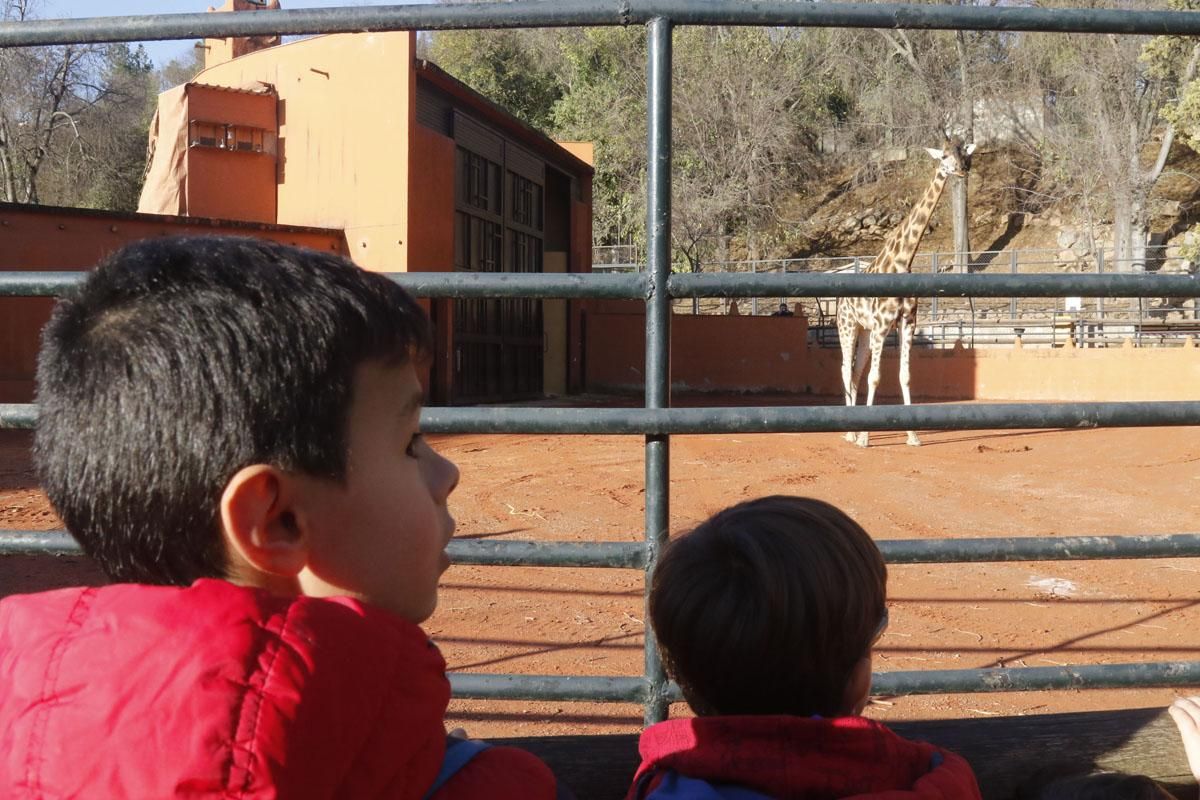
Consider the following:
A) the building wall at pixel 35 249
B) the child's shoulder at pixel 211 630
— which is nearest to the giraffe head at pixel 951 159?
the building wall at pixel 35 249

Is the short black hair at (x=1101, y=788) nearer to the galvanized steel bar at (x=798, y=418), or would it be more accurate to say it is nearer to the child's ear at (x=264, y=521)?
the galvanized steel bar at (x=798, y=418)

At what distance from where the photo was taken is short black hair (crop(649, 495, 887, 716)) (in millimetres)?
1175

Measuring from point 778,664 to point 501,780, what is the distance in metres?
0.41

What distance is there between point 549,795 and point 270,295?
530 millimetres

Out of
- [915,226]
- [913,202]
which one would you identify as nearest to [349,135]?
[915,226]

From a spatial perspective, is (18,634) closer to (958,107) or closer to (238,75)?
(238,75)

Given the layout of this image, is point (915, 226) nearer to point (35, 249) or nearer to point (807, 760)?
point (35, 249)

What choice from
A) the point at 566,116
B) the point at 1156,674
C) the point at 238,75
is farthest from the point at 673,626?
the point at 566,116

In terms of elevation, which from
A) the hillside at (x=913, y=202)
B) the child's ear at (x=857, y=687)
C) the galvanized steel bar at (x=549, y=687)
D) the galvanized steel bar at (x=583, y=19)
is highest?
the hillside at (x=913, y=202)

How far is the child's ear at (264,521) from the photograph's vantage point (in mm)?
855

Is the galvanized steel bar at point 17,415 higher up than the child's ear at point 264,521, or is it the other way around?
the galvanized steel bar at point 17,415

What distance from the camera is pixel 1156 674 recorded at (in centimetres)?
180

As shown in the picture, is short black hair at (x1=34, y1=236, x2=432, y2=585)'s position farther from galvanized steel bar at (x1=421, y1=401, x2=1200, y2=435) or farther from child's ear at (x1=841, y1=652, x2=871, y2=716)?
galvanized steel bar at (x1=421, y1=401, x2=1200, y2=435)

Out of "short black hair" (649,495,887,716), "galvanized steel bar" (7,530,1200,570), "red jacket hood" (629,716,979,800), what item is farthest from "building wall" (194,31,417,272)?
"red jacket hood" (629,716,979,800)
